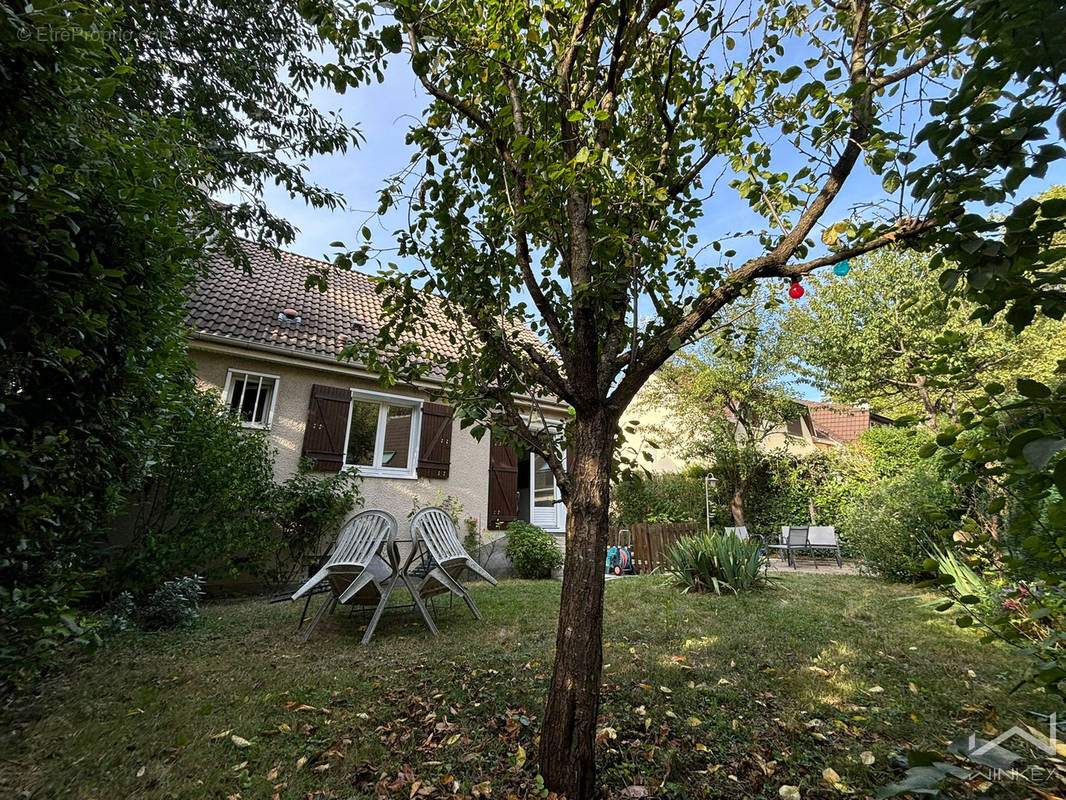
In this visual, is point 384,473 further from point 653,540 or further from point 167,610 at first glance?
point 653,540

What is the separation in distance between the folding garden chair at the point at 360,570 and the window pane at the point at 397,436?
377 centimetres

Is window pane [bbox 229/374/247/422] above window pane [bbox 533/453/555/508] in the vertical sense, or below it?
above

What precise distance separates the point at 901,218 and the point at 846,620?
14.7ft

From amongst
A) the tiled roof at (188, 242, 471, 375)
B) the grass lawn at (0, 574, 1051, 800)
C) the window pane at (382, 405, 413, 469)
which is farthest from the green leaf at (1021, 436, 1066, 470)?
the window pane at (382, 405, 413, 469)

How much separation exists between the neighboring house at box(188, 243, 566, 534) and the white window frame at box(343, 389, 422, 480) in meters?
0.02

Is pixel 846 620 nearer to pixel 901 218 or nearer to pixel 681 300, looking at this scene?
pixel 681 300

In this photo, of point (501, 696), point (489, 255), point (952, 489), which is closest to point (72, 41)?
point (489, 255)

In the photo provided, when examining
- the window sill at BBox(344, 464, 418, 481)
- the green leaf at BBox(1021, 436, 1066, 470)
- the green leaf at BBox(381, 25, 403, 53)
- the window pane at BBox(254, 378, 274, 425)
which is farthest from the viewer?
the window sill at BBox(344, 464, 418, 481)

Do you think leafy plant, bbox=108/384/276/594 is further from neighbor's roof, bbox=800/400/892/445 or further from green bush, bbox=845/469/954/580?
neighbor's roof, bbox=800/400/892/445

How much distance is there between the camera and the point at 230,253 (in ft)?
18.4

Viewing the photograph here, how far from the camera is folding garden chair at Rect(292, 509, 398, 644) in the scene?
14.0 feet

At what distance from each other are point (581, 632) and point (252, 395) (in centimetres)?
700

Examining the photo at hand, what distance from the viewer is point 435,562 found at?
15.3 feet

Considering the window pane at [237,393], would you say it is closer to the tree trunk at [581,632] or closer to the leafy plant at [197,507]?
the leafy plant at [197,507]
